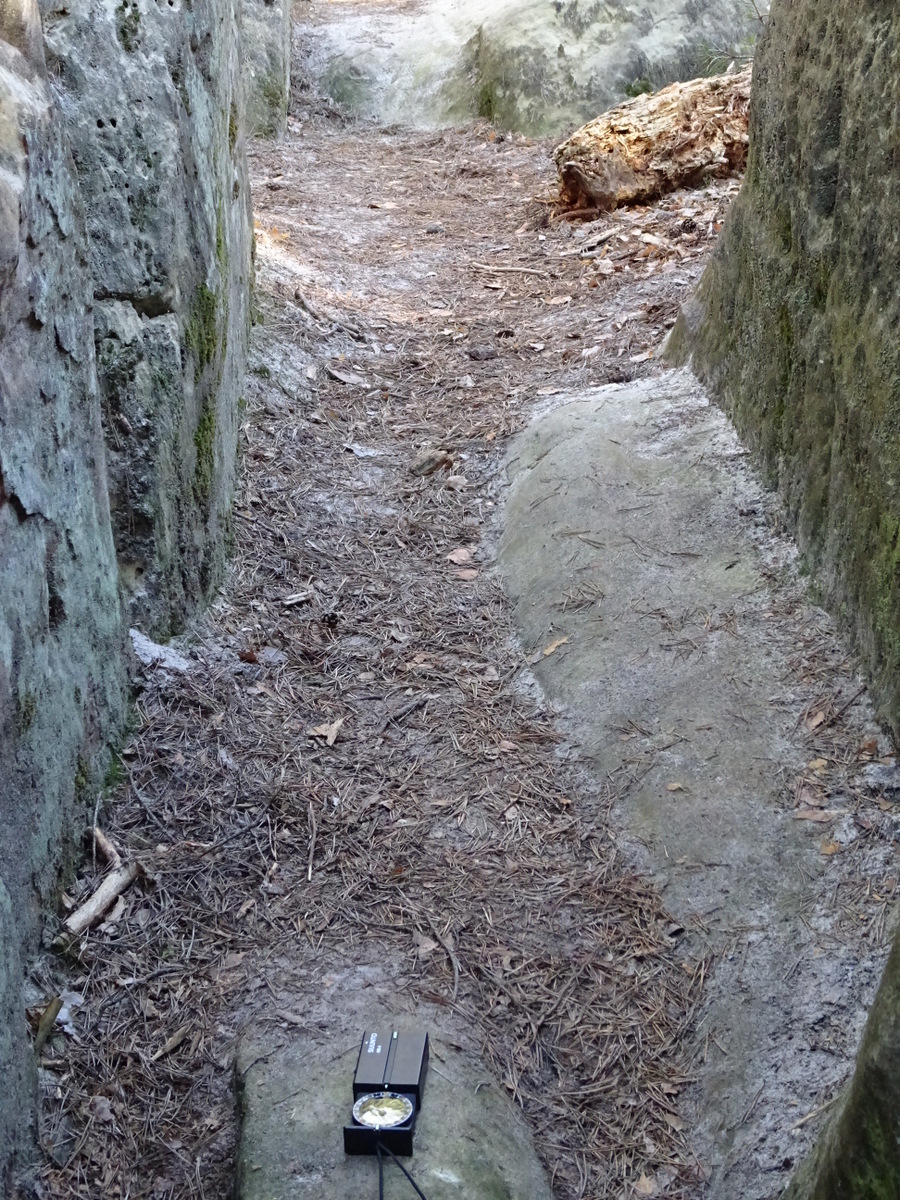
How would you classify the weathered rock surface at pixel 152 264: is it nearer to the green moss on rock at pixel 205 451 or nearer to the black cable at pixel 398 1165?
the green moss on rock at pixel 205 451

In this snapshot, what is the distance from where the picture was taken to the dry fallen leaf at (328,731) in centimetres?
351

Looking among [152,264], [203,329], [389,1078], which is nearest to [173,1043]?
[389,1078]

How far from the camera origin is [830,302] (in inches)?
134

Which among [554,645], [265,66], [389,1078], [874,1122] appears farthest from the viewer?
[265,66]

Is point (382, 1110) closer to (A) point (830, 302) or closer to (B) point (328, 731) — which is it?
(B) point (328, 731)

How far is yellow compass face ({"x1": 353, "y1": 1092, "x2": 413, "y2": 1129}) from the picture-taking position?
2264 millimetres

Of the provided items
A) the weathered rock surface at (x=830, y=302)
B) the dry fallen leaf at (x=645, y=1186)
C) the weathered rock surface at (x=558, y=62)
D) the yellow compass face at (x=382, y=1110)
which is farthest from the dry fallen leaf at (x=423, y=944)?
the weathered rock surface at (x=558, y=62)

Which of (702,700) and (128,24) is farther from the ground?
(128,24)

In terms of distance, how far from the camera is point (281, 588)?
4148 millimetres

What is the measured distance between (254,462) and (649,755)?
2285 mm

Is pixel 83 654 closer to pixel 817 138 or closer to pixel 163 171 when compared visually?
pixel 163 171

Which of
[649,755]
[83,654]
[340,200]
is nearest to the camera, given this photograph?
[83,654]

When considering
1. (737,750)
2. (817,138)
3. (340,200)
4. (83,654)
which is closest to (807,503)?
(737,750)

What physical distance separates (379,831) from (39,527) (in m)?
1.26
